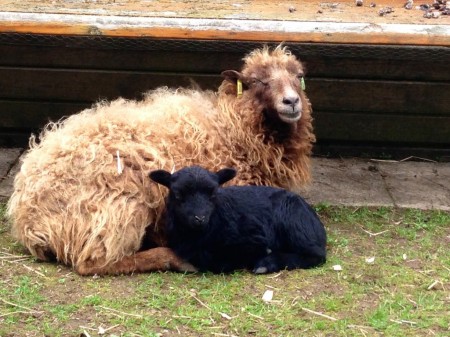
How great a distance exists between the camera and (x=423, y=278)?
503 cm

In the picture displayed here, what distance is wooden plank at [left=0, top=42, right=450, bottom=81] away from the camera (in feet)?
24.0

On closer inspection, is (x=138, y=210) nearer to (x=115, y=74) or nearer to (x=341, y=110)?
(x=115, y=74)

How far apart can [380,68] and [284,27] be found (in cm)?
207

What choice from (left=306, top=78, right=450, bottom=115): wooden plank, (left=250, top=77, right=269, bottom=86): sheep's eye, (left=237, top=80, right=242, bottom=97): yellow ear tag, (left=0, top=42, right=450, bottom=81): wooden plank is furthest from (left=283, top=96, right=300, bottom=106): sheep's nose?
(left=306, top=78, right=450, bottom=115): wooden plank

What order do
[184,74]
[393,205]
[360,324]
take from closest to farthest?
[360,324] → [393,205] → [184,74]

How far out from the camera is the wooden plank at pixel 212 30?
5.57 meters

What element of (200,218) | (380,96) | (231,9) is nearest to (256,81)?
(231,9)

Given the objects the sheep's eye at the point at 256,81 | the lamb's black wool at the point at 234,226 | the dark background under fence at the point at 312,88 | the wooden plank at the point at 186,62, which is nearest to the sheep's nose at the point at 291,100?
the sheep's eye at the point at 256,81

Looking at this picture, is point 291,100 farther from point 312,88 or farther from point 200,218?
point 312,88

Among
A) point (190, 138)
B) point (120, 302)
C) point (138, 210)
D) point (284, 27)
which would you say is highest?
point (284, 27)

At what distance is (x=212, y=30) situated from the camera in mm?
5582

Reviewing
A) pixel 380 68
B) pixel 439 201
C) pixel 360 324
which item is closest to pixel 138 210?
pixel 360 324

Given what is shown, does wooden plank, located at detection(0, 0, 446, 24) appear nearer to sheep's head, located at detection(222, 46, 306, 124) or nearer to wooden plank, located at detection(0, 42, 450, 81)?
sheep's head, located at detection(222, 46, 306, 124)

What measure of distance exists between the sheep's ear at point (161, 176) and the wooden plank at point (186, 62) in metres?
2.58
